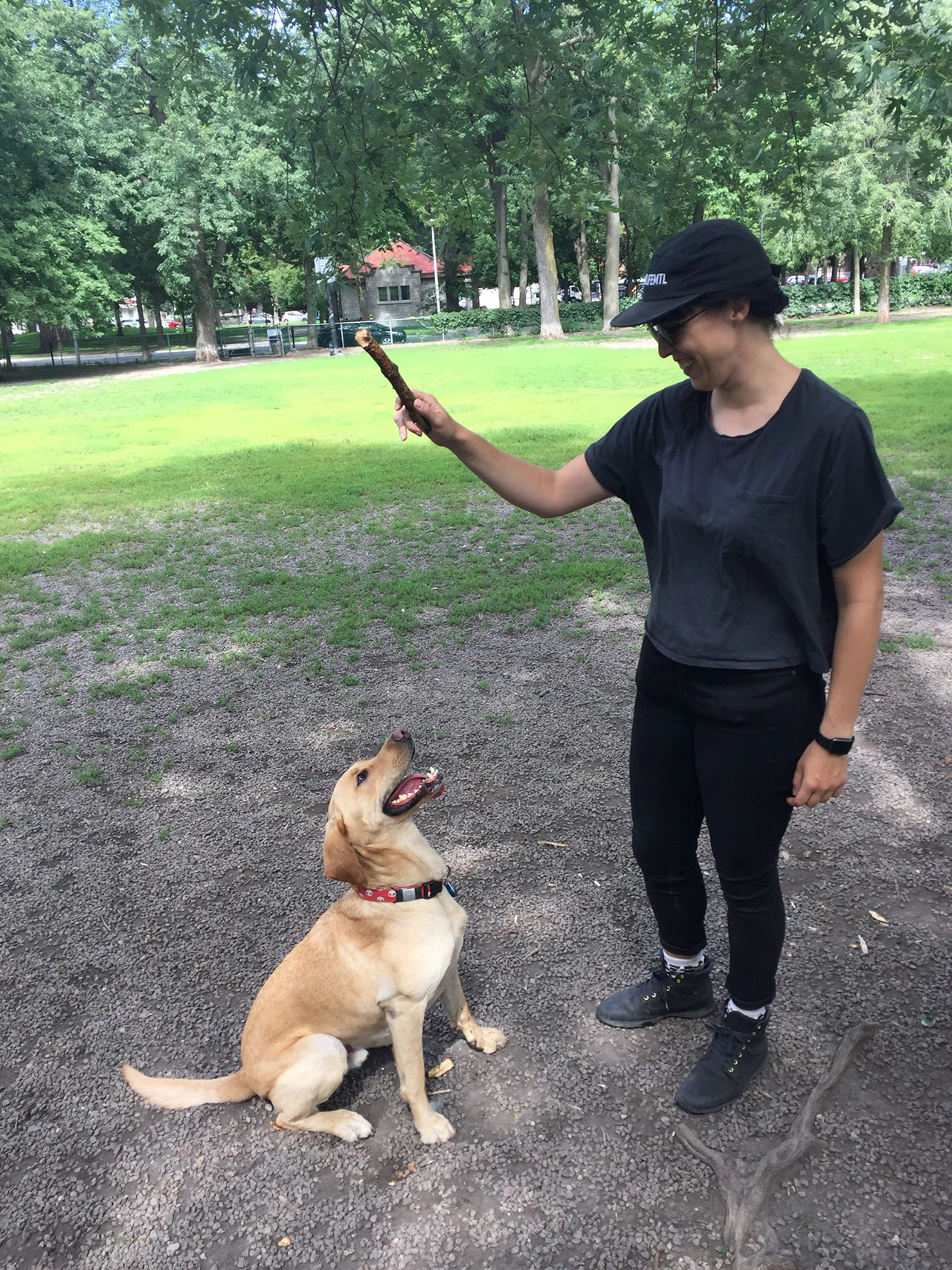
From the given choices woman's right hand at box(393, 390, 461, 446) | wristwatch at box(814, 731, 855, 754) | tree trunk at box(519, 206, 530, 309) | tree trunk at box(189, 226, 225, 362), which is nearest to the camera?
wristwatch at box(814, 731, 855, 754)

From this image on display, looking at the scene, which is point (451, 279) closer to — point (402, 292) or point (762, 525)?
point (402, 292)

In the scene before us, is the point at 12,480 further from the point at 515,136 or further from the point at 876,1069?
the point at 876,1069

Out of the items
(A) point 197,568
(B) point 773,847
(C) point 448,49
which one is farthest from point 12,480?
(B) point 773,847

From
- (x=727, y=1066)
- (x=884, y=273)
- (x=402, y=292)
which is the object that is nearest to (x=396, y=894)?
(x=727, y=1066)

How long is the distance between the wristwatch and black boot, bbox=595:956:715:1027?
3.81 feet

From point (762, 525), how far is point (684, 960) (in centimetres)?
165

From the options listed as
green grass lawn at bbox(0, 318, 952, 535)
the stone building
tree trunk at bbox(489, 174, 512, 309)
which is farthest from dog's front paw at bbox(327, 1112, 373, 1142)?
the stone building

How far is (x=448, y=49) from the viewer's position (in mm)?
4945

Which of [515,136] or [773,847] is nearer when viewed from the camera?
[773,847]

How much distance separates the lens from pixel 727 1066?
2805 mm

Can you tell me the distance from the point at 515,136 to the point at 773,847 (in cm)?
433

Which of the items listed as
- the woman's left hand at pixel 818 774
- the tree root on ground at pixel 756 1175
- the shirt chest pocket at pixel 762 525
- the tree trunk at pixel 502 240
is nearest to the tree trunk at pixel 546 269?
the tree trunk at pixel 502 240

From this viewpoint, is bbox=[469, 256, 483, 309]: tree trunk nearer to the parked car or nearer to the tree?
A: the parked car

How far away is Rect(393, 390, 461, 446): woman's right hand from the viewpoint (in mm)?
2688
